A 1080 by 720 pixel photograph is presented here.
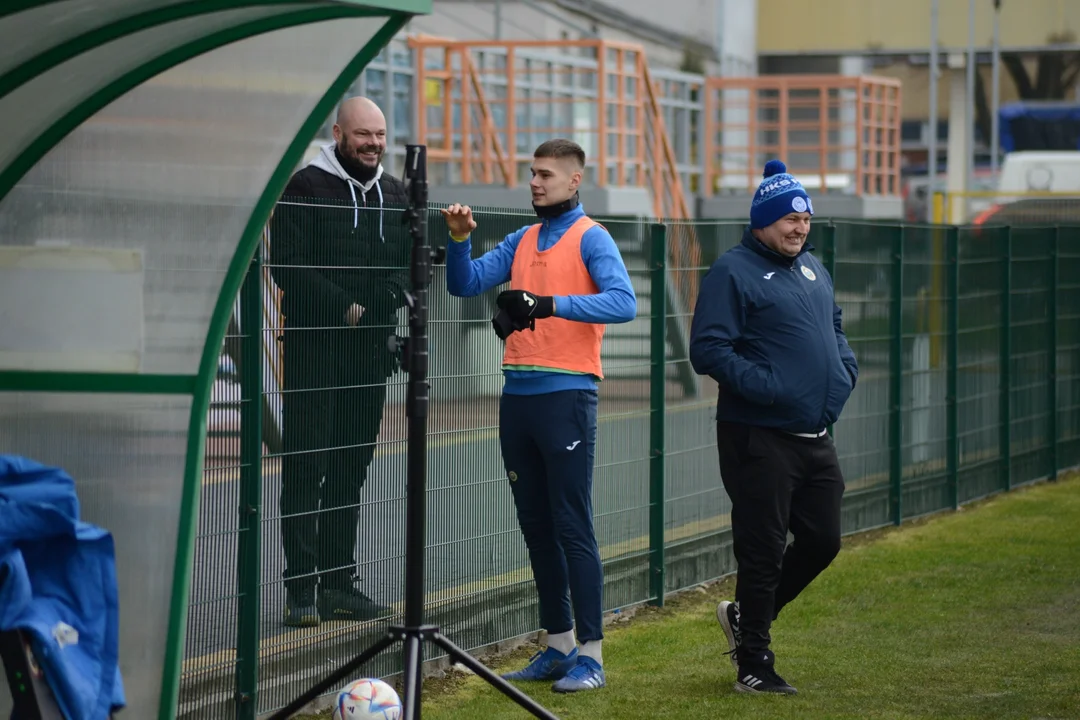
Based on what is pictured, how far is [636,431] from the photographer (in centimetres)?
912

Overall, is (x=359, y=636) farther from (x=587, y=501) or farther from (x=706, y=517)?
(x=706, y=517)

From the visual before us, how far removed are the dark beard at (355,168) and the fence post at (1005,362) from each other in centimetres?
766

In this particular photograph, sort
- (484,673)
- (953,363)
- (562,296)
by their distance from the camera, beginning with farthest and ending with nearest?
(953,363) → (562,296) → (484,673)

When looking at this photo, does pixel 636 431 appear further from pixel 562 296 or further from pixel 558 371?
pixel 562 296

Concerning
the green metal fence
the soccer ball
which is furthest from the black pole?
the green metal fence

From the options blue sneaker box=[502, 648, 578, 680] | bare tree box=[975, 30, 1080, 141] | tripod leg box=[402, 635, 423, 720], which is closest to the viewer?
tripod leg box=[402, 635, 423, 720]

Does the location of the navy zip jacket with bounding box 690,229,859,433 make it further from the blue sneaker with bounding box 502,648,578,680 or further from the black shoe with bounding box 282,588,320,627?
the black shoe with bounding box 282,588,320,627

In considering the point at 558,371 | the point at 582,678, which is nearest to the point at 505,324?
the point at 558,371

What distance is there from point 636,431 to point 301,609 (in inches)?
114

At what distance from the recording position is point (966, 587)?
9688 mm

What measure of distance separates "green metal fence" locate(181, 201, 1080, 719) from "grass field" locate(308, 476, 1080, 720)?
40cm

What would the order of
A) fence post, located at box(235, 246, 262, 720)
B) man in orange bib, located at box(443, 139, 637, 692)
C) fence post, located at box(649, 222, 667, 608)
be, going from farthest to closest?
1. fence post, located at box(649, 222, 667, 608)
2. man in orange bib, located at box(443, 139, 637, 692)
3. fence post, located at box(235, 246, 262, 720)

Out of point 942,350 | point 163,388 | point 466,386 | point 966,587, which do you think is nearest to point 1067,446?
point 942,350

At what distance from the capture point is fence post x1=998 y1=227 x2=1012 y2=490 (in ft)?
45.6
